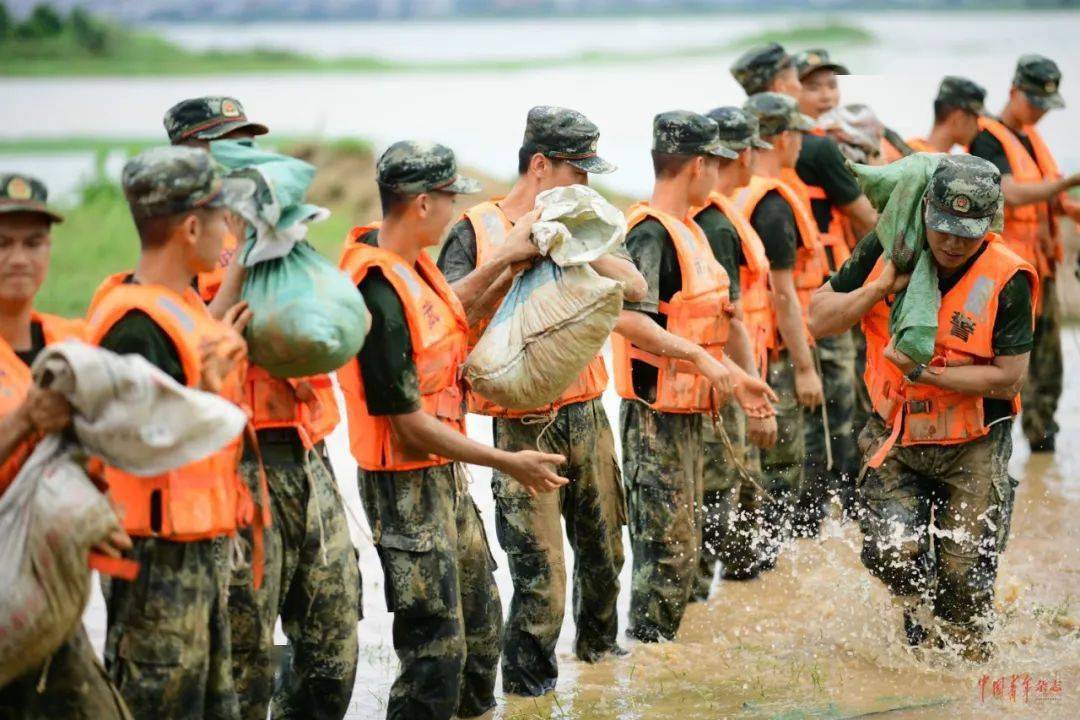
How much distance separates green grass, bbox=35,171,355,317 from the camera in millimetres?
15805

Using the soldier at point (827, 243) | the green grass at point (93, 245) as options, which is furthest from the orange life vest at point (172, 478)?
the green grass at point (93, 245)

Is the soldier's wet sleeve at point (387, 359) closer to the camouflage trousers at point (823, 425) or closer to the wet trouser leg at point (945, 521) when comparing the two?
the wet trouser leg at point (945, 521)

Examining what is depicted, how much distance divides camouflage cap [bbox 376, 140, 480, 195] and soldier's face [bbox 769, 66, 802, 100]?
4.62 meters

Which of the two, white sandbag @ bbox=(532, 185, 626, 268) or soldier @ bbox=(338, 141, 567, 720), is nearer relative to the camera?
soldier @ bbox=(338, 141, 567, 720)

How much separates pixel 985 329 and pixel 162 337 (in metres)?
3.38

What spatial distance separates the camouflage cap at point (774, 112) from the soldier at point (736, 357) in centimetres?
40

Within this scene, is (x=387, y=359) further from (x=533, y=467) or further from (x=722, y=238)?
(x=722, y=238)

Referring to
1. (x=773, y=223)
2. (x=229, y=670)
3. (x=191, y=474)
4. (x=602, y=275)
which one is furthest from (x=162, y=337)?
(x=773, y=223)

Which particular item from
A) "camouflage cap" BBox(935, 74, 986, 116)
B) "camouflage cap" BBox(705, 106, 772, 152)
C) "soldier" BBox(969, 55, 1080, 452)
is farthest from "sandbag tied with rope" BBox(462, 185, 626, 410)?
"soldier" BBox(969, 55, 1080, 452)

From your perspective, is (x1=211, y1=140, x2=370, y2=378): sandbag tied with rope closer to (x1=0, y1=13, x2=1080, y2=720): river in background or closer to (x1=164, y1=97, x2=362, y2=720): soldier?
(x1=164, y1=97, x2=362, y2=720): soldier

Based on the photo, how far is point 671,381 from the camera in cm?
721

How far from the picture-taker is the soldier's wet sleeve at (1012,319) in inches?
266

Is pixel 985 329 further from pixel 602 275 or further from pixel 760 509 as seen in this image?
pixel 760 509

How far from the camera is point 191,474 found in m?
4.86
